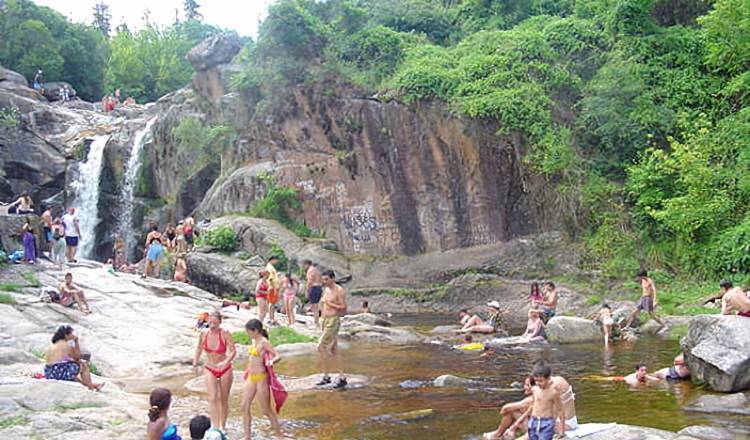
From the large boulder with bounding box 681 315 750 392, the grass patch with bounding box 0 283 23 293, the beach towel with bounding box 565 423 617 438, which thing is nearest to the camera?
the beach towel with bounding box 565 423 617 438

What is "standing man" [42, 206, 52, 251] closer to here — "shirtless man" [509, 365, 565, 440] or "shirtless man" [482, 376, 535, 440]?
"shirtless man" [482, 376, 535, 440]

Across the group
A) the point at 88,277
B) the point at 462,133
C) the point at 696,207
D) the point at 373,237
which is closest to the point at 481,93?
the point at 462,133

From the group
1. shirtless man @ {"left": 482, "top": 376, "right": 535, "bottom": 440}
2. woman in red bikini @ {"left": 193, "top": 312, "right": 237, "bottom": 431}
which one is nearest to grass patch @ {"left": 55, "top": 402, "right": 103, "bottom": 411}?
woman in red bikini @ {"left": 193, "top": 312, "right": 237, "bottom": 431}

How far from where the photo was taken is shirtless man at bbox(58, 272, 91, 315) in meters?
16.3

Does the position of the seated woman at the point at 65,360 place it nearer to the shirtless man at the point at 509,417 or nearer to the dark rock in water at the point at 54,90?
the shirtless man at the point at 509,417

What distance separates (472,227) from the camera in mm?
26578

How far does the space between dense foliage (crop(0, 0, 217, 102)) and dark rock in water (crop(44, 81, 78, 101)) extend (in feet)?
5.04

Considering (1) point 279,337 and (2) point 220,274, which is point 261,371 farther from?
(2) point 220,274

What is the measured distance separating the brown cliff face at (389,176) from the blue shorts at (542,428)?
58.4ft

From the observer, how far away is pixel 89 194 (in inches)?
1347

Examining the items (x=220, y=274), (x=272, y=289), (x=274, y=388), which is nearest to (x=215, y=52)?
(x=220, y=274)

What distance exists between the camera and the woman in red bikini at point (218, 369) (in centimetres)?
873

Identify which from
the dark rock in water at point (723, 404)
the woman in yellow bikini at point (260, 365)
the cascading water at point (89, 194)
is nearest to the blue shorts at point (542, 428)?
the dark rock in water at point (723, 404)

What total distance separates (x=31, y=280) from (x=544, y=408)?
1439 centimetres
